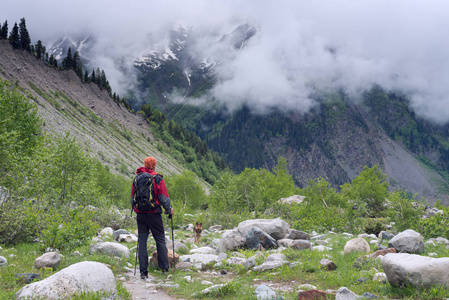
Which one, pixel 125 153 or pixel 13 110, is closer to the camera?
pixel 13 110

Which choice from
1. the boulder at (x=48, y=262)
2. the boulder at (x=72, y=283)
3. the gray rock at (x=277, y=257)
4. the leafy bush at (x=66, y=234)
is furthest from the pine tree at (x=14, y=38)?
the boulder at (x=72, y=283)

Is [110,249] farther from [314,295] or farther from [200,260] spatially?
[314,295]

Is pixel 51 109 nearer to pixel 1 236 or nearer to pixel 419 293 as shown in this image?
pixel 1 236

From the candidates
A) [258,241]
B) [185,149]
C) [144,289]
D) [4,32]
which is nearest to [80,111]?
[4,32]

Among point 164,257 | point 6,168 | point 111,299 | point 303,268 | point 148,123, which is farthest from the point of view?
point 148,123

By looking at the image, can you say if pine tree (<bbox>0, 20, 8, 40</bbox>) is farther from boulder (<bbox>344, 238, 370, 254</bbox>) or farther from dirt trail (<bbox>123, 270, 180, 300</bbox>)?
boulder (<bbox>344, 238, 370, 254</bbox>)

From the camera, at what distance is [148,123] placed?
586ft

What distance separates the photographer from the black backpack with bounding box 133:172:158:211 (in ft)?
33.5

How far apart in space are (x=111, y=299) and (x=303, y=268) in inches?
235

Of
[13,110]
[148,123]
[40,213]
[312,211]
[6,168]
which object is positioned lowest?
[312,211]

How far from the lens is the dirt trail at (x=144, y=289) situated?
780 centimetres

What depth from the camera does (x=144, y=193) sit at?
10.2 metres

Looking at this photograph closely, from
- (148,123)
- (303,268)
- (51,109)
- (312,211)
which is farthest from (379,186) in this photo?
(148,123)

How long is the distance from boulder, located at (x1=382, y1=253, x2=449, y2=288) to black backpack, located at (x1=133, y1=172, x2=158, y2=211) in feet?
22.2
